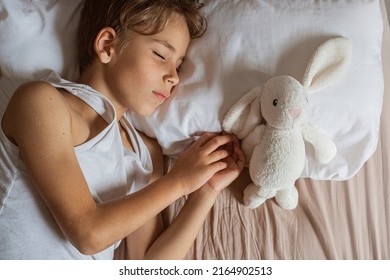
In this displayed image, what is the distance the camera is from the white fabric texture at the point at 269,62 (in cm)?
74

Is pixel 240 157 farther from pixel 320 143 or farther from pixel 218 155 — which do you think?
pixel 320 143

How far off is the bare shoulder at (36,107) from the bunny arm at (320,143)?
0.42 meters

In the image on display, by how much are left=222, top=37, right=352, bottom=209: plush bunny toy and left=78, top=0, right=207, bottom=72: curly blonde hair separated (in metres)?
0.20

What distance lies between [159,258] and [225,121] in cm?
30

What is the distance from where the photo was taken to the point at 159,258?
787mm

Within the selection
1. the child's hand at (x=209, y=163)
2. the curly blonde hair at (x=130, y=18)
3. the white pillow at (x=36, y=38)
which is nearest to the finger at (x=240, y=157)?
the child's hand at (x=209, y=163)

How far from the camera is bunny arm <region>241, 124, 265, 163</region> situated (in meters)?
0.74

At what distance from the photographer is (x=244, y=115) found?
762mm

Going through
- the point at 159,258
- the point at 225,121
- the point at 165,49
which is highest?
the point at 165,49

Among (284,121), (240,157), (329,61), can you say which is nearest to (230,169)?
(240,157)

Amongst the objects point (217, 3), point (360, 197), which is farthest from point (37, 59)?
point (360, 197)

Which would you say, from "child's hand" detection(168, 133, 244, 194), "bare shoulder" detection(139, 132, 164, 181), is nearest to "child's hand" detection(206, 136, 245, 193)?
"child's hand" detection(168, 133, 244, 194)

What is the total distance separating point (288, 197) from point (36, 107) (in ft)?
1.57

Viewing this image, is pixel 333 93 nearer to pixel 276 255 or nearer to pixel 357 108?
pixel 357 108
